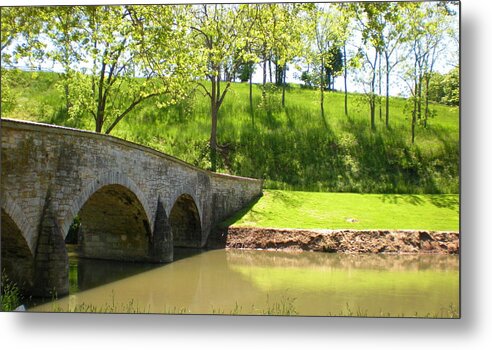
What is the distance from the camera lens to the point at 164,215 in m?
13.2

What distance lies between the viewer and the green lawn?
11.5 metres

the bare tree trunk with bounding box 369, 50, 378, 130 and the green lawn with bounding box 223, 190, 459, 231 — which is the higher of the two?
the bare tree trunk with bounding box 369, 50, 378, 130

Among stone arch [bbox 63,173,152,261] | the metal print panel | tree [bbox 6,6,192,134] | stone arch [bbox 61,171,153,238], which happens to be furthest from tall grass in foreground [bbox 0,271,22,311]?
tree [bbox 6,6,192,134]

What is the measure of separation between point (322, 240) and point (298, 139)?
13.6 feet

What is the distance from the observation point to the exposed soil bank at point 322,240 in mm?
13836

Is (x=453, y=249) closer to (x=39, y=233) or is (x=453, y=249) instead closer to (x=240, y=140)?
(x=240, y=140)

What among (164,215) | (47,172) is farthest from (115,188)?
(47,172)

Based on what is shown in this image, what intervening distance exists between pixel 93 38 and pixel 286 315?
26.0ft

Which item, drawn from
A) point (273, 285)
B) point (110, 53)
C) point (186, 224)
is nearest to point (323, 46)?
point (273, 285)

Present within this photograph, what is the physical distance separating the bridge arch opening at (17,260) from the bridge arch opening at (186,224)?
765 centimetres

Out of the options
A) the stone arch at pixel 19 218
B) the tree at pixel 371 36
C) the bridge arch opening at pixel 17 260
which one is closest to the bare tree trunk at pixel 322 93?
the tree at pixel 371 36

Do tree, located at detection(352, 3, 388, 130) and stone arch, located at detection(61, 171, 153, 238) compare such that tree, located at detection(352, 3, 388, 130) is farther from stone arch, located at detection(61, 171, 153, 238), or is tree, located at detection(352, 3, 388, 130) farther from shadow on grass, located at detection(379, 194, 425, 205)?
stone arch, located at detection(61, 171, 153, 238)

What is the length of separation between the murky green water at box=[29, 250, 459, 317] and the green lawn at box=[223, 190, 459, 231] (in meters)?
0.90

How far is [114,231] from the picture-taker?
531 inches
